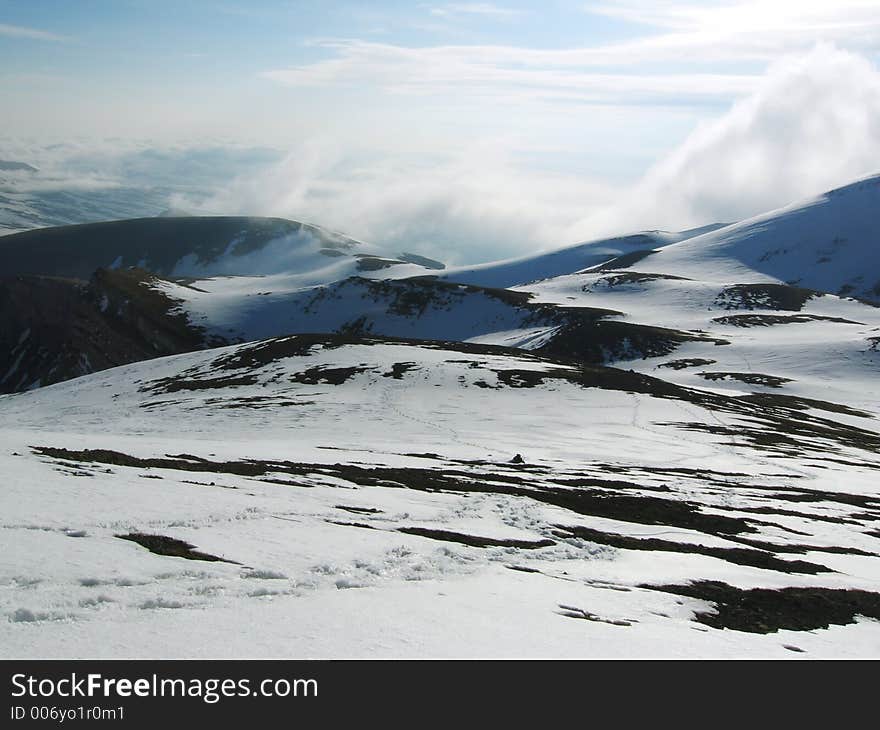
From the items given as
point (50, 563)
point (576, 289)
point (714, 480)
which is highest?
point (576, 289)

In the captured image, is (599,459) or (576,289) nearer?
(599,459)

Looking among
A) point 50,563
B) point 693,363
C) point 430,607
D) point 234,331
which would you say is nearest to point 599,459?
point 430,607

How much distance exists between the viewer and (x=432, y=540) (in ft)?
59.2

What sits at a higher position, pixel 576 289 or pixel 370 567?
pixel 576 289

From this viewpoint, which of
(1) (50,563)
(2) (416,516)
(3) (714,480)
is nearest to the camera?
(1) (50,563)

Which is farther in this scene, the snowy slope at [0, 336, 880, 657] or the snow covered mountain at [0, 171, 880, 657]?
the snow covered mountain at [0, 171, 880, 657]

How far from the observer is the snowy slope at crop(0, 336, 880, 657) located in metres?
10.9

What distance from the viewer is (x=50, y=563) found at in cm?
1220

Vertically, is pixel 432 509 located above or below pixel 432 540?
below

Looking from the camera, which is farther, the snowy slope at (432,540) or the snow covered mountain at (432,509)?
the snow covered mountain at (432,509)

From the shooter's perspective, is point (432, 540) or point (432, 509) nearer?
point (432, 540)

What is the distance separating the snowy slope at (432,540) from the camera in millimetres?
10852

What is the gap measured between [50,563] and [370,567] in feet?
20.0
